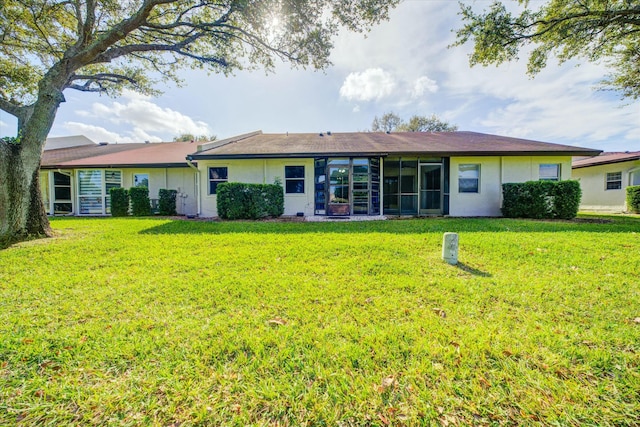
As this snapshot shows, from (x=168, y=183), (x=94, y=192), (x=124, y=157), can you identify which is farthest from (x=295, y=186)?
(x=94, y=192)

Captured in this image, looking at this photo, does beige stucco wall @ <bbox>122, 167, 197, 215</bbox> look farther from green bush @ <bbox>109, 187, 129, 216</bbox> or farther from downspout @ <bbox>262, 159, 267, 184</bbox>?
downspout @ <bbox>262, 159, 267, 184</bbox>

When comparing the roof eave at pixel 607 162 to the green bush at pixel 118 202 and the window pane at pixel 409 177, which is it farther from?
the green bush at pixel 118 202

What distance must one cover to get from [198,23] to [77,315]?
1025 centimetres

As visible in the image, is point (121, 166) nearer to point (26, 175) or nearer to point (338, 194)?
point (26, 175)

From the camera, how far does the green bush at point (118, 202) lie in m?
12.3

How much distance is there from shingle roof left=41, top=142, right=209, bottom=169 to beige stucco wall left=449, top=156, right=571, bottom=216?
13.3 metres

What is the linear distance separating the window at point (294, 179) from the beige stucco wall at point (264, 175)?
152 mm

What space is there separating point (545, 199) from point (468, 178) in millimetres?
2872

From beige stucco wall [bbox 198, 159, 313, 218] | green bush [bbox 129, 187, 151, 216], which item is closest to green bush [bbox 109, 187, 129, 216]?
green bush [bbox 129, 187, 151, 216]

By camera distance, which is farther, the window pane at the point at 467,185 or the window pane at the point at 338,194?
the window pane at the point at 467,185

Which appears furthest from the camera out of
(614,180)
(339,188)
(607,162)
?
(614,180)

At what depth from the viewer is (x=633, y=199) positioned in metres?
12.9

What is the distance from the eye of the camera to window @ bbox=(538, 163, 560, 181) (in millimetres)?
11422

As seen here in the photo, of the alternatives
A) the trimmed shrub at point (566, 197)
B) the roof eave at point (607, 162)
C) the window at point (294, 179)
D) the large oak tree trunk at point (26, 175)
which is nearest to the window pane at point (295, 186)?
the window at point (294, 179)
